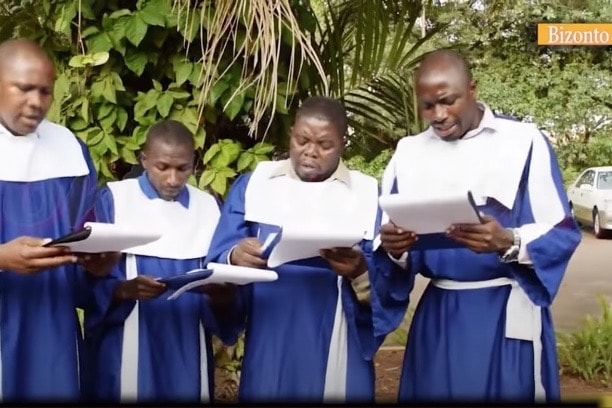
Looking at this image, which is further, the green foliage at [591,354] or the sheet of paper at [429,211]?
the green foliage at [591,354]

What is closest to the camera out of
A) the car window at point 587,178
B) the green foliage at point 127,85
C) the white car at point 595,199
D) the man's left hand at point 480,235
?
the man's left hand at point 480,235

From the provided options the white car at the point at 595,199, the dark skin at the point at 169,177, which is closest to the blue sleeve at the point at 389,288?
the dark skin at the point at 169,177

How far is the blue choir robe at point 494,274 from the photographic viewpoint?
2768 millimetres

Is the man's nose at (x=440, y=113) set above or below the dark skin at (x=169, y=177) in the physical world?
above

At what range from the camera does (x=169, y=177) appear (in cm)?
304

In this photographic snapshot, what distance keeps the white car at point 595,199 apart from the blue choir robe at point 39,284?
17.3ft

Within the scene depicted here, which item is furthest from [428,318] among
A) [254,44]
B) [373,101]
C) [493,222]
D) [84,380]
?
[373,101]

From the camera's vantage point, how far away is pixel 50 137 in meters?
2.93

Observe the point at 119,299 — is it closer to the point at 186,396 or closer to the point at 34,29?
the point at 186,396

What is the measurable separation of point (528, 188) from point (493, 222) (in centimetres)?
30

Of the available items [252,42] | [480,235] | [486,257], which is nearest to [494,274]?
[486,257]

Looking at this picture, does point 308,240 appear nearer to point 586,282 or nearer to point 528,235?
point 528,235

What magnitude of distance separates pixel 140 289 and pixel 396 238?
0.83 meters

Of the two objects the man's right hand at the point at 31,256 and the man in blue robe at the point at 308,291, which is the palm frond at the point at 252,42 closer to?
the man in blue robe at the point at 308,291
